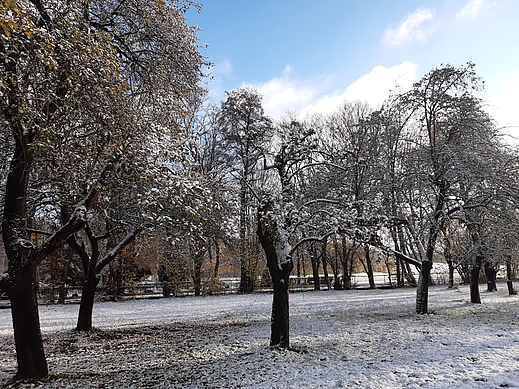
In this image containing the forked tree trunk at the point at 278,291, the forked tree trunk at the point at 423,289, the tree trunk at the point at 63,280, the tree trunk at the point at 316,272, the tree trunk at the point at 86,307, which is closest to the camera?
the forked tree trunk at the point at 278,291

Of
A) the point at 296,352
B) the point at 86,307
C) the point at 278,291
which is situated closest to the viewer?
the point at 296,352

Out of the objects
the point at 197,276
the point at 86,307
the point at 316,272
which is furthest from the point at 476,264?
the point at 197,276

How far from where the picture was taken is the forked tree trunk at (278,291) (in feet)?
27.1

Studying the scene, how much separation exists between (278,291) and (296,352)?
1375mm

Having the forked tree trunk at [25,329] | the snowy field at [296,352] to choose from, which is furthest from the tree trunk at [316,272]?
the forked tree trunk at [25,329]

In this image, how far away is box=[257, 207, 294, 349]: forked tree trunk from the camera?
27.1 ft

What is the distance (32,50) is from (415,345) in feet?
30.3

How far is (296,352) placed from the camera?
7973mm

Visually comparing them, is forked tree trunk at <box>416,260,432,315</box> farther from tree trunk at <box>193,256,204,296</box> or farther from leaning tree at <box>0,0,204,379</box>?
tree trunk at <box>193,256,204,296</box>

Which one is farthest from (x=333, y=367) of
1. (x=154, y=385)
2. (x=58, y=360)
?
(x=58, y=360)

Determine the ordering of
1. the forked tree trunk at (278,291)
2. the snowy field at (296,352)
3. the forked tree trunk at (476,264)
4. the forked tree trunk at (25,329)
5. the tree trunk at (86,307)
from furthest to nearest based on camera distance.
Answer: the forked tree trunk at (476,264)
the tree trunk at (86,307)
the forked tree trunk at (278,291)
the snowy field at (296,352)
the forked tree trunk at (25,329)

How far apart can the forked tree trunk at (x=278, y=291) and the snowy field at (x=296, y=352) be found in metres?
0.39

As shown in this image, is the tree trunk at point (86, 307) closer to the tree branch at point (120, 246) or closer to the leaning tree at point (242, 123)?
the tree branch at point (120, 246)

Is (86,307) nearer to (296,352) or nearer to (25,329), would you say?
(25,329)
